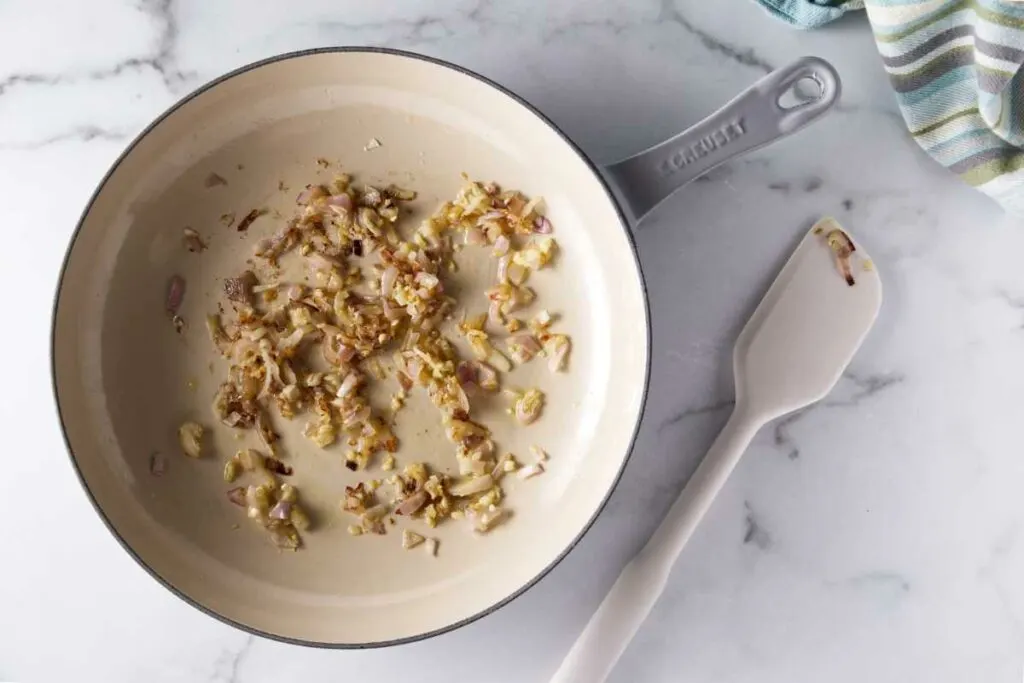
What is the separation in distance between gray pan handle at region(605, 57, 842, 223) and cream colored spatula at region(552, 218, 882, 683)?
0.12 m

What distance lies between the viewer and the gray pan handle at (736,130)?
0.59 metres

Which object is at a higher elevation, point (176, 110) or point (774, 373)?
point (176, 110)

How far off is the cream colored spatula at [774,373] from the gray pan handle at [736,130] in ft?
0.39

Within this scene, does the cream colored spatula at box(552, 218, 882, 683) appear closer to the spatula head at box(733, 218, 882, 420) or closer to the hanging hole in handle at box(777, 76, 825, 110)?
the spatula head at box(733, 218, 882, 420)

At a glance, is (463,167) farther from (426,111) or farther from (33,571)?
(33,571)

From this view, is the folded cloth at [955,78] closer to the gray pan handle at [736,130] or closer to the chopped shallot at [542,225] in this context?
the gray pan handle at [736,130]

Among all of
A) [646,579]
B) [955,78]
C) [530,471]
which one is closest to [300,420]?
[530,471]

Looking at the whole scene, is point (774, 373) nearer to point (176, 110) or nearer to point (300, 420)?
point (300, 420)

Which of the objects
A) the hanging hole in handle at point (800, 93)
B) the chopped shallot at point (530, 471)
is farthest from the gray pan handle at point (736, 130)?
the chopped shallot at point (530, 471)

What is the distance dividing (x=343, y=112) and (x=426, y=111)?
0.06 meters

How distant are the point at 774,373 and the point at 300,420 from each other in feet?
1.20

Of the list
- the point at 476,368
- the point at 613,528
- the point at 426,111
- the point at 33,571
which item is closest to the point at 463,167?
the point at 426,111

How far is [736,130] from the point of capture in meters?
0.59

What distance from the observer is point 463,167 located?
680 mm
